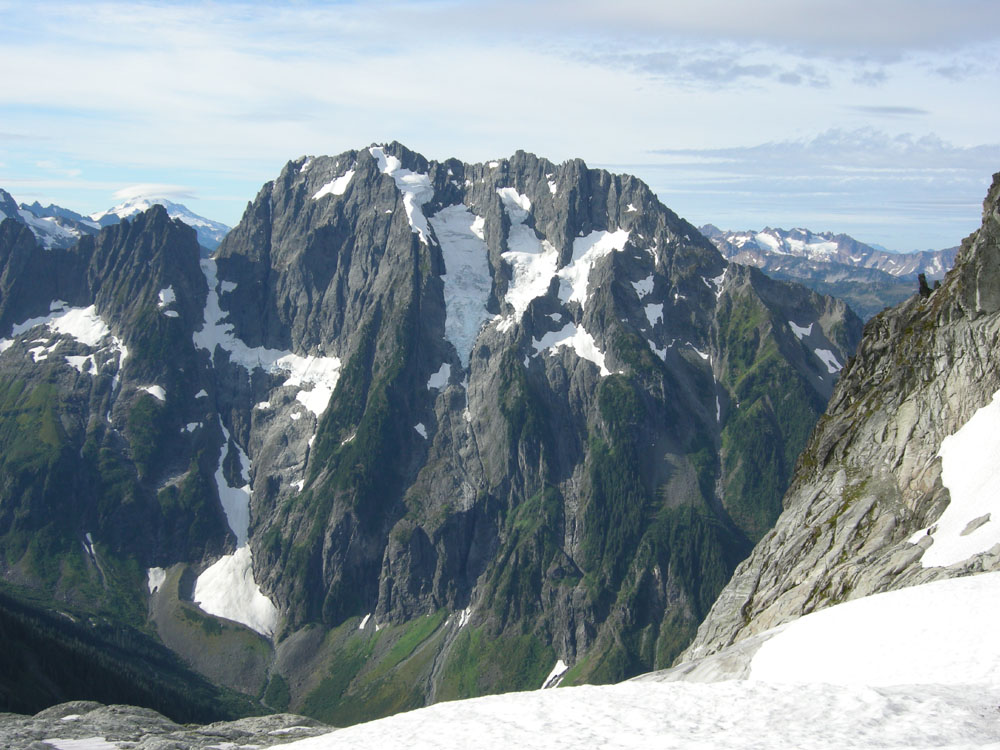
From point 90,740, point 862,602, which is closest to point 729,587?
point 862,602

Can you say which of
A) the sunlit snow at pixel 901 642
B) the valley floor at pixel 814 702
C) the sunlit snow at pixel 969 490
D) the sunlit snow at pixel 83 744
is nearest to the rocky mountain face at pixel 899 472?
the sunlit snow at pixel 969 490

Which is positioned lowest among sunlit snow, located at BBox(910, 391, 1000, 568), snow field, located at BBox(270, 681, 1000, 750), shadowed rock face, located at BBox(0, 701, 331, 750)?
shadowed rock face, located at BBox(0, 701, 331, 750)

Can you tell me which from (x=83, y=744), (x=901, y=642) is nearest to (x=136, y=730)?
(x=83, y=744)

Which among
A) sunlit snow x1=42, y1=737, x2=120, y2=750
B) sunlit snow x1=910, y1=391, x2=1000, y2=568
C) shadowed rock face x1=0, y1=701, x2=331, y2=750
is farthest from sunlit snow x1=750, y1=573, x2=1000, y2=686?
sunlit snow x1=42, y1=737, x2=120, y2=750

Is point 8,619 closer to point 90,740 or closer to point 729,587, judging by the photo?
point 90,740

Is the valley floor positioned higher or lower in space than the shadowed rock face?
higher

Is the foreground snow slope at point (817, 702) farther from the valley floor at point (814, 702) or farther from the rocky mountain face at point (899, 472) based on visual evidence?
the rocky mountain face at point (899, 472)

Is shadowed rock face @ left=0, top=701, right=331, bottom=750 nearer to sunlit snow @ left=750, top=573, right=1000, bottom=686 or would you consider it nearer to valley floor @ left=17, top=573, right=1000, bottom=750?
valley floor @ left=17, top=573, right=1000, bottom=750

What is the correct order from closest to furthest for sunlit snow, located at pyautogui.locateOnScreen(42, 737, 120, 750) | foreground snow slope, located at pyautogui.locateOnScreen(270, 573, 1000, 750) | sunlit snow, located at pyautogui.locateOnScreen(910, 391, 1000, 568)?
foreground snow slope, located at pyautogui.locateOnScreen(270, 573, 1000, 750) → sunlit snow, located at pyautogui.locateOnScreen(910, 391, 1000, 568) → sunlit snow, located at pyautogui.locateOnScreen(42, 737, 120, 750)

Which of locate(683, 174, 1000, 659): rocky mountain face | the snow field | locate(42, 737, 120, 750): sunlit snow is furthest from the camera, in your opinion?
locate(42, 737, 120, 750): sunlit snow
